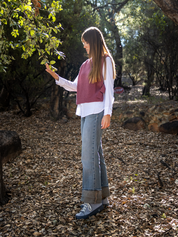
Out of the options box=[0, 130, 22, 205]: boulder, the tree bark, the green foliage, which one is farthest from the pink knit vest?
box=[0, 130, 22, 205]: boulder

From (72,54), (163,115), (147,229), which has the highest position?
(72,54)

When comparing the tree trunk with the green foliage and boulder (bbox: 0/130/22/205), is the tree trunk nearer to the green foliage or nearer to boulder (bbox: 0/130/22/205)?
boulder (bbox: 0/130/22/205)

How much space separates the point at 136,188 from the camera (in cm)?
290

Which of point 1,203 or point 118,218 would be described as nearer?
point 118,218

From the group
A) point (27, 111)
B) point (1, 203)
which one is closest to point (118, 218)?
point (1, 203)

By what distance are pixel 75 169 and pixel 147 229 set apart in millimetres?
1795

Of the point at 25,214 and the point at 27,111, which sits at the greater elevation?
the point at 27,111

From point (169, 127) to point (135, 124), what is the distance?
2.73ft

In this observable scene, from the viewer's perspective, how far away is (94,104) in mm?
2084

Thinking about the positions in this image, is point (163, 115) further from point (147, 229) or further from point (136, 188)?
point (147, 229)

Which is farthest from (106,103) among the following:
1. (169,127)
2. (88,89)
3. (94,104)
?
(169,127)

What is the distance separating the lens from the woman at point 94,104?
2.06 m

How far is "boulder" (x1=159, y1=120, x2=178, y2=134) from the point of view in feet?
16.1

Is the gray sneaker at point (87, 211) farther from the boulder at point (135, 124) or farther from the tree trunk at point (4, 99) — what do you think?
the tree trunk at point (4, 99)
